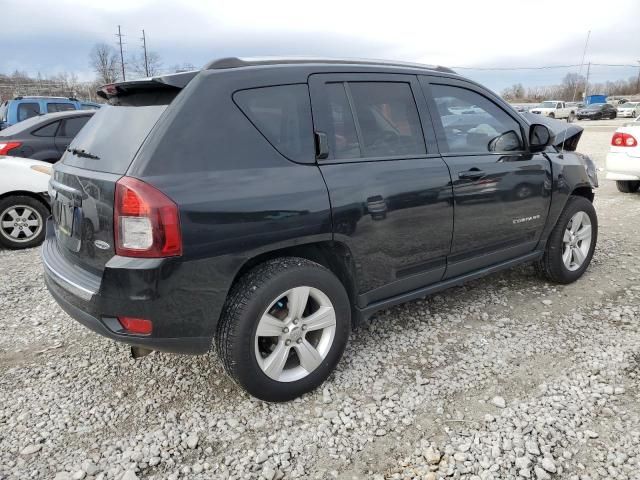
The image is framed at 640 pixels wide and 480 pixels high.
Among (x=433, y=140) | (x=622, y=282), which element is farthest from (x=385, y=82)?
(x=622, y=282)

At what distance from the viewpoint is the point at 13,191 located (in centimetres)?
559

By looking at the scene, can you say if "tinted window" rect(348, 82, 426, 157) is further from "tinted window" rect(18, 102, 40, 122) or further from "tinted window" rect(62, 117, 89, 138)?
"tinted window" rect(18, 102, 40, 122)

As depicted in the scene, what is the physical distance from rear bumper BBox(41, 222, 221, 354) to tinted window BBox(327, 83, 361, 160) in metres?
1.10

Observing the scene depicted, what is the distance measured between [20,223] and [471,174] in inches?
205

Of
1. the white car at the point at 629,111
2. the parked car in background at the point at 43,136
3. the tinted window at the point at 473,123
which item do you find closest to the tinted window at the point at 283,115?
the tinted window at the point at 473,123

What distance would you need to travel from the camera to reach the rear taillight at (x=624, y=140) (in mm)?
7689

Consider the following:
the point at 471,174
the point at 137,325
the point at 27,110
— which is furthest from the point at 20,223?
the point at 27,110

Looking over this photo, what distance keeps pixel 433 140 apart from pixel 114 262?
81.0 inches

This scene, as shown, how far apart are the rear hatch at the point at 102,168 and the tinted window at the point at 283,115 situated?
336 millimetres

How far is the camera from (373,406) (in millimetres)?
2625

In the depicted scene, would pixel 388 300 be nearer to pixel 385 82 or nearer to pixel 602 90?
pixel 385 82

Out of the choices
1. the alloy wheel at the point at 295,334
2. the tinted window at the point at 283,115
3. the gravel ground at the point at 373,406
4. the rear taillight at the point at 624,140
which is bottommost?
the gravel ground at the point at 373,406

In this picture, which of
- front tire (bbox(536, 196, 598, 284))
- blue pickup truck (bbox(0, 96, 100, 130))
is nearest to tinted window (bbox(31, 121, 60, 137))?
blue pickup truck (bbox(0, 96, 100, 130))

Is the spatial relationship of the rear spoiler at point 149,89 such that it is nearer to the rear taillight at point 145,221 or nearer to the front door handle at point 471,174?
the rear taillight at point 145,221
